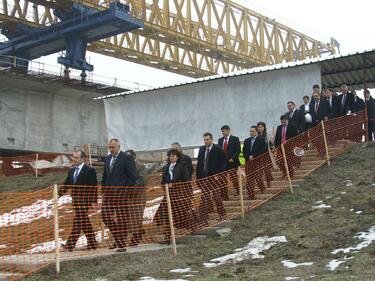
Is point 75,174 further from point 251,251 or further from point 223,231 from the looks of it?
point 251,251

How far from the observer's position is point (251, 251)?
26.8 ft

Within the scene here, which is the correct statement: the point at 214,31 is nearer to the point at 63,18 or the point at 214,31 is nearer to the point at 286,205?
the point at 63,18

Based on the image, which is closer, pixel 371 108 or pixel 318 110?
pixel 318 110

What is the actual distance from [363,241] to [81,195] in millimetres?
4491

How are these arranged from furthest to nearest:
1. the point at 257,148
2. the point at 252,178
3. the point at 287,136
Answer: the point at 287,136
the point at 257,148
the point at 252,178

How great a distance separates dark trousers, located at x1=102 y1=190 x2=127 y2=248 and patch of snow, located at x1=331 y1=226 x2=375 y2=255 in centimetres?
343

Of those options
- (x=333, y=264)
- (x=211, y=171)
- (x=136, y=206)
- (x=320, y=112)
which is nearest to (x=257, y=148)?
(x=211, y=171)

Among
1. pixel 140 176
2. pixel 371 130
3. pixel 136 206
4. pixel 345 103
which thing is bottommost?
pixel 136 206

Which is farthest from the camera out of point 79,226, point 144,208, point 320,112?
point 320,112

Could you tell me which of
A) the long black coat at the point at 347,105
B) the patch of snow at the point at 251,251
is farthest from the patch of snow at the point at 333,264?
the long black coat at the point at 347,105

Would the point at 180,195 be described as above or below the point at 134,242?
above

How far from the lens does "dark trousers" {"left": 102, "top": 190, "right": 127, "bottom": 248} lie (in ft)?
28.3

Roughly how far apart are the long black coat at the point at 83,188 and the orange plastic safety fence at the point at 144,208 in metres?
0.02

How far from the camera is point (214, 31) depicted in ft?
124
